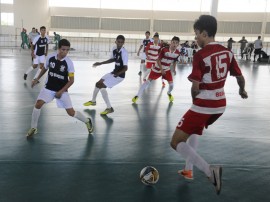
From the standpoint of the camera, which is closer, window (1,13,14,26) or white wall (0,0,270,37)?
white wall (0,0,270,37)

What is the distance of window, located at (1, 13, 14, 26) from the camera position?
3753 centimetres

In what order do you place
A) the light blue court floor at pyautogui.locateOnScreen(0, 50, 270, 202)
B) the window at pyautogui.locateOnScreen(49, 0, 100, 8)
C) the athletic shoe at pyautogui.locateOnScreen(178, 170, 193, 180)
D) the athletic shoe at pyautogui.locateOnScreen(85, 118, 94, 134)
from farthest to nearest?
the window at pyautogui.locateOnScreen(49, 0, 100, 8)
the athletic shoe at pyautogui.locateOnScreen(85, 118, 94, 134)
the athletic shoe at pyautogui.locateOnScreen(178, 170, 193, 180)
the light blue court floor at pyautogui.locateOnScreen(0, 50, 270, 202)

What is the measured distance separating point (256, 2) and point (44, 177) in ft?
130

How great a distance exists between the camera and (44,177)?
393 cm

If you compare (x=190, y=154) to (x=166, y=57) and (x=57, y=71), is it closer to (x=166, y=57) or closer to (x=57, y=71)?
(x=57, y=71)

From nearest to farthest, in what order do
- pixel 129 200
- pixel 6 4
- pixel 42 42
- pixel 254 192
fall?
pixel 129 200
pixel 254 192
pixel 42 42
pixel 6 4

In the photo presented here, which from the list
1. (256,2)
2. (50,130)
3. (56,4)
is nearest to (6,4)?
(56,4)

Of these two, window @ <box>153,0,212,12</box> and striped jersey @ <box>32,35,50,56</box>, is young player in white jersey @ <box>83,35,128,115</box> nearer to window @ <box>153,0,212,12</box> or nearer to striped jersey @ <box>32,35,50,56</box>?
striped jersey @ <box>32,35,50,56</box>

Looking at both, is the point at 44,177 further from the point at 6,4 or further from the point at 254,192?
the point at 6,4

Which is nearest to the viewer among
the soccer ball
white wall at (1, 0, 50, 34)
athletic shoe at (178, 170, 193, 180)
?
the soccer ball

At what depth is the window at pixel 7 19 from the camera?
37.5 meters

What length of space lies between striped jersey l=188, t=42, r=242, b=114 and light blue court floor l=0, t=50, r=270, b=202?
104 cm

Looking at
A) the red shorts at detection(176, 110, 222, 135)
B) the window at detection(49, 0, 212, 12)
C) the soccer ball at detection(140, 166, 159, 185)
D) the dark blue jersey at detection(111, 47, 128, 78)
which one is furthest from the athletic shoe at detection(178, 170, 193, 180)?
the window at detection(49, 0, 212, 12)

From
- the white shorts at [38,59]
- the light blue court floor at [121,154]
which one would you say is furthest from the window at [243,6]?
the light blue court floor at [121,154]
